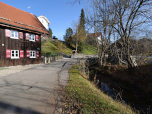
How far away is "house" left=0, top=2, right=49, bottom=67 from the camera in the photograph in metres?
12.2

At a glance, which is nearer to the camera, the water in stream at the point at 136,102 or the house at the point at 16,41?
the water in stream at the point at 136,102

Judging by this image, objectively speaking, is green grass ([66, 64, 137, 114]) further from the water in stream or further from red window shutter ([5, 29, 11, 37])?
red window shutter ([5, 29, 11, 37])

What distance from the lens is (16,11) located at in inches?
626

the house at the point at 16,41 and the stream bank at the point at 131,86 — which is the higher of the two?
the house at the point at 16,41

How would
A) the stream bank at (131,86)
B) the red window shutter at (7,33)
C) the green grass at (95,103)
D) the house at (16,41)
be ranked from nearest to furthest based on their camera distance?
the green grass at (95,103) → the stream bank at (131,86) → the house at (16,41) → the red window shutter at (7,33)

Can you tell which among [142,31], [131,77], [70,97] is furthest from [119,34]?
[70,97]

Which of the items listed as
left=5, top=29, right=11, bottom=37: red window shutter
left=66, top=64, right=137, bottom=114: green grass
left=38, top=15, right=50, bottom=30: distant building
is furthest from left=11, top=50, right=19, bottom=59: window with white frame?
left=38, top=15, right=50, bottom=30: distant building

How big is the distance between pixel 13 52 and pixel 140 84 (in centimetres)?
1497

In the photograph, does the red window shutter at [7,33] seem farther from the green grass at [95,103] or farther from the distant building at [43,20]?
the distant building at [43,20]

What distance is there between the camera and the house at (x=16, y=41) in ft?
40.1

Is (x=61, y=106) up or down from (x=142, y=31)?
down

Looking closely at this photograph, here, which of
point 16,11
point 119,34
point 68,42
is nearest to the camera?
point 119,34

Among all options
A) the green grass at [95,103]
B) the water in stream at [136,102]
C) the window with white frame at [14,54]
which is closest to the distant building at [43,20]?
the window with white frame at [14,54]

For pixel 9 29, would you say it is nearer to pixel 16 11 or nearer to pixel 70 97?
pixel 16 11
